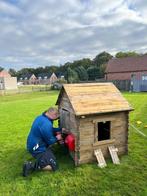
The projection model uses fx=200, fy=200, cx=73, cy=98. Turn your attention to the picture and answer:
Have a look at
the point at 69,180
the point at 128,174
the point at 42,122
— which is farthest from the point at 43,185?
the point at 128,174

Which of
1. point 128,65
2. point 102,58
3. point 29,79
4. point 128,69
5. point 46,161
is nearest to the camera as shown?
point 46,161

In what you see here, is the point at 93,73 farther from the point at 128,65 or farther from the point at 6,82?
the point at 6,82

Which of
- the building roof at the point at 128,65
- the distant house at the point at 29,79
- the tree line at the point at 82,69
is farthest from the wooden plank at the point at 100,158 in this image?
the distant house at the point at 29,79

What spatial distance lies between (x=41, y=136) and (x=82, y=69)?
171 feet

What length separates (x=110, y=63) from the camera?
3841cm

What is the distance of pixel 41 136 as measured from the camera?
16.3ft

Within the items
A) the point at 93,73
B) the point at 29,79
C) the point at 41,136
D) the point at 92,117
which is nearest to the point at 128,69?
the point at 93,73

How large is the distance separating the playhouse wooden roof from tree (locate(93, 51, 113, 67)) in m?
70.5

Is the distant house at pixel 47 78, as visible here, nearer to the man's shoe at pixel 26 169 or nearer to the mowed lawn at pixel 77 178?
the mowed lawn at pixel 77 178

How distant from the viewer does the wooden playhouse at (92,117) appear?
16.0ft

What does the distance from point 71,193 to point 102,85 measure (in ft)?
10.0

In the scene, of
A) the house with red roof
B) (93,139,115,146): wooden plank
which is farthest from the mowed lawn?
the house with red roof

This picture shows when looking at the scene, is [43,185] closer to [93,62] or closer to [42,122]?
[42,122]

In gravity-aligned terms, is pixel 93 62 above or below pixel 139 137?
above
